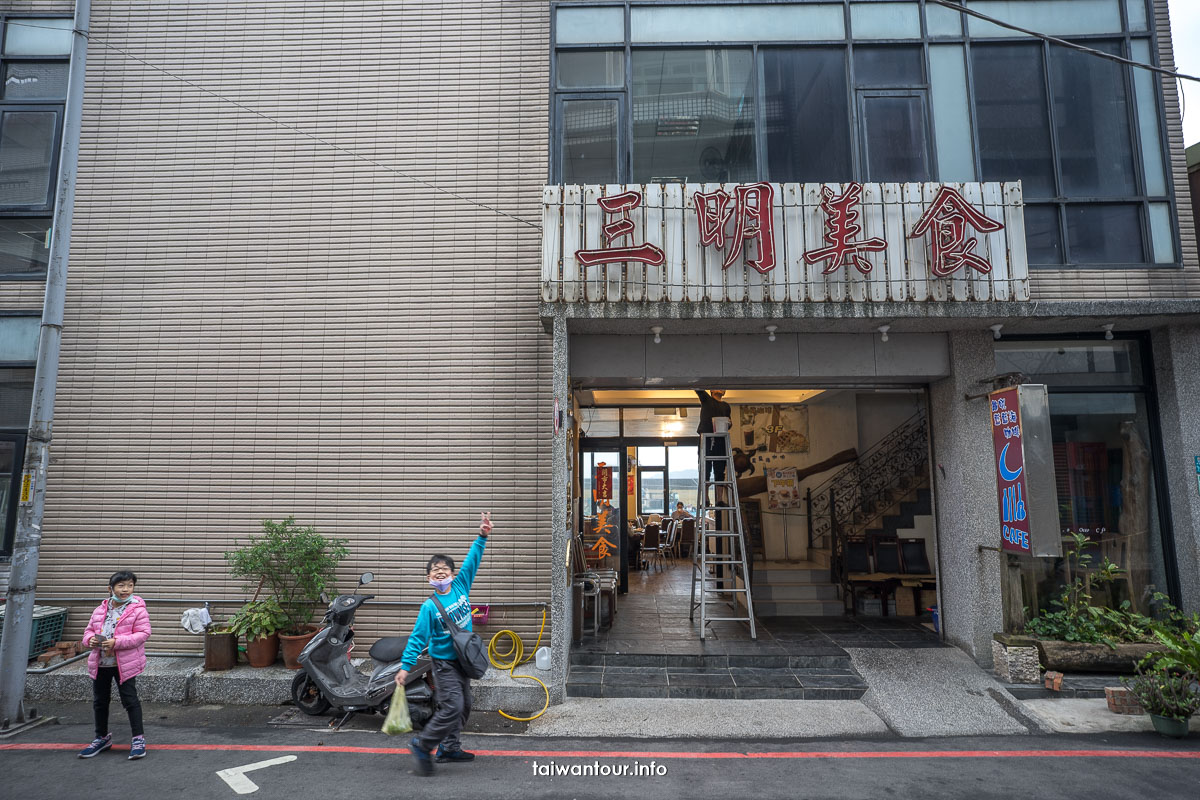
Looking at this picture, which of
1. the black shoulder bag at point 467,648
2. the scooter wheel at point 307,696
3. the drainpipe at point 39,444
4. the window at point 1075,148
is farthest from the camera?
the window at point 1075,148

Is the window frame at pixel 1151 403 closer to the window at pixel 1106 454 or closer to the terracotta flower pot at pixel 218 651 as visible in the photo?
the window at pixel 1106 454

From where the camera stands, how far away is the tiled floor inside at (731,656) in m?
7.28

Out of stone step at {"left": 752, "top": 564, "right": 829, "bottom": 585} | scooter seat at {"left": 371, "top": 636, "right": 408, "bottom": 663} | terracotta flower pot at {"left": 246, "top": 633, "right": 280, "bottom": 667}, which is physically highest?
stone step at {"left": 752, "top": 564, "right": 829, "bottom": 585}

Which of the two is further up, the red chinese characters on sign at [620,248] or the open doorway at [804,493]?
the red chinese characters on sign at [620,248]

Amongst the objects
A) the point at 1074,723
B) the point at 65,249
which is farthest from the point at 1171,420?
the point at 65,249

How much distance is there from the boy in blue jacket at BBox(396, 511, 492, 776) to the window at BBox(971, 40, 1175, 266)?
825 cm

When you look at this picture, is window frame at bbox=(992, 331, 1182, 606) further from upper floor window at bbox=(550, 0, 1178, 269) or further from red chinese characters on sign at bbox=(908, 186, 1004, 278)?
red chinese characters on sign at bbox=(908, 186, 1004, 278)

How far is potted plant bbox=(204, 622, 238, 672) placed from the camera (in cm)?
745

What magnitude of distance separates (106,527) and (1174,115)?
14752mm

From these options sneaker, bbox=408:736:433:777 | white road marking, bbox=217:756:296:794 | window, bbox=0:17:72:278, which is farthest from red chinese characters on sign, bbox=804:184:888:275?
window, bbox=0:17:72:278

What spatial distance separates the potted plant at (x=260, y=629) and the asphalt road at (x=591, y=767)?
0.99m

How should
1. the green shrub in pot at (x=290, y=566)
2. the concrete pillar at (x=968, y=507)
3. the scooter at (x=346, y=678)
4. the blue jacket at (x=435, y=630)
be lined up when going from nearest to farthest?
1. the blue jacket at (x=435, y=630)
2. the scooter at (x=346, y=678)
3. the green shrub in pot at (x=290, y=566)
4. the concrete pillar at (x=968, y=507)

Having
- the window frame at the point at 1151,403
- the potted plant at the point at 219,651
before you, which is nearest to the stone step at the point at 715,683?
the potted plant at the point at 219,651

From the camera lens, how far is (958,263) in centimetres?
749
